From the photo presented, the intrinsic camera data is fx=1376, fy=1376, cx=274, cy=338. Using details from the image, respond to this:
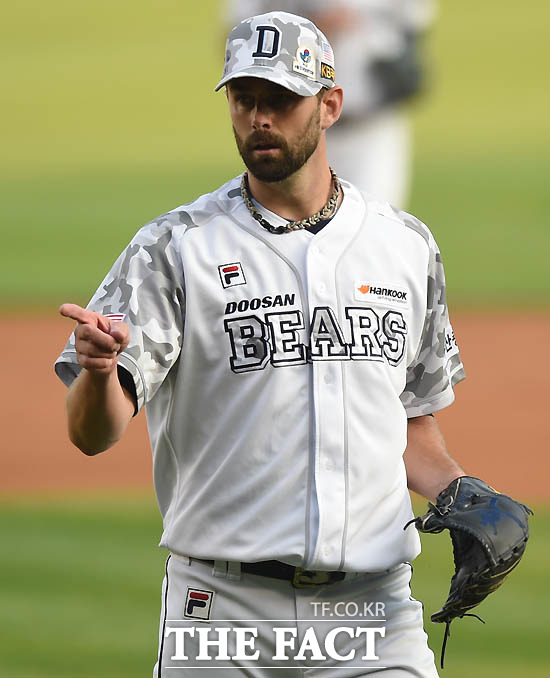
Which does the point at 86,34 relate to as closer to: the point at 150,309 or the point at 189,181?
the point at 189,181

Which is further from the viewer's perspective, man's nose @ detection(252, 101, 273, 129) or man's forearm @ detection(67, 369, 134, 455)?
man's nose @ detection(252, 101, 273, 129)

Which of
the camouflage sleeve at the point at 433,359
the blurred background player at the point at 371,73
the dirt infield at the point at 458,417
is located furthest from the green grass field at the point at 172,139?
the camouflage sleeve at the point at 433,359

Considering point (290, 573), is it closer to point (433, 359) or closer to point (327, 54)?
point (433, 359)

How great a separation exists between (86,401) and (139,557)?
4004 mm

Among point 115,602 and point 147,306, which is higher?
point 147,306

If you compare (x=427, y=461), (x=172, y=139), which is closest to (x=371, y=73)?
(x=172, y=139)

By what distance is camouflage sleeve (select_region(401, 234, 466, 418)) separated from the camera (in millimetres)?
3549

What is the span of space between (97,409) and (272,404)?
0.43m

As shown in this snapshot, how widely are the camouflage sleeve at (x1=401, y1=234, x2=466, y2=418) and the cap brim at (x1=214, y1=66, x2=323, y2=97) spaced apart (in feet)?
1.81

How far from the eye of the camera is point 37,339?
13.1 metres

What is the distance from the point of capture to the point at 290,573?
3203 millimetres

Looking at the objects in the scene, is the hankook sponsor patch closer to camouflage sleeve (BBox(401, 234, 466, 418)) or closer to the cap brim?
camouflage sleeve (BBox(401, 234, 466, 418))

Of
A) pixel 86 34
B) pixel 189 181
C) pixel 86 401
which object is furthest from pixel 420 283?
pixel 86 34

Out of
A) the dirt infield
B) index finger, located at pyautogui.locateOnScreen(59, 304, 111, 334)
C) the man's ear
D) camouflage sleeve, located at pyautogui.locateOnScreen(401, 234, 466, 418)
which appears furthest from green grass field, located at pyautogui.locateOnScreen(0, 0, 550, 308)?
index finger, located at pyautogui.locateOnScreen(59, 304, 111, 334)
